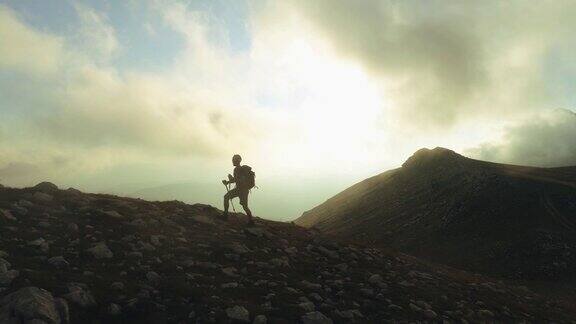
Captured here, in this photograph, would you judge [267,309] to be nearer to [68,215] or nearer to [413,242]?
[68,215]

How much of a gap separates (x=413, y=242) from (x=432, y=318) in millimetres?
49601

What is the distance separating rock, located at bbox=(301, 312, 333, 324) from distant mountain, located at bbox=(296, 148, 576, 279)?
131 ft

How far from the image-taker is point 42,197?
1670 centimetres

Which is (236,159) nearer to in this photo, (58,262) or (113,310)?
(58,262)

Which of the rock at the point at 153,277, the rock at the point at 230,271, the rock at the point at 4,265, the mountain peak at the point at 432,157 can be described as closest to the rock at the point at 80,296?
the rock at the point at 4,265

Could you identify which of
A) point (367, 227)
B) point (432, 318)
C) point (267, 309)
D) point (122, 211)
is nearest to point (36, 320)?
point (267, 309)

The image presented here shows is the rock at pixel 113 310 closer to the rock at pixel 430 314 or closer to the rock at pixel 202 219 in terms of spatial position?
the rock at pixel 202 219

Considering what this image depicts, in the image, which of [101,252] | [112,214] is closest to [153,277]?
[101,252]

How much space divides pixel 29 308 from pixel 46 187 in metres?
10.8

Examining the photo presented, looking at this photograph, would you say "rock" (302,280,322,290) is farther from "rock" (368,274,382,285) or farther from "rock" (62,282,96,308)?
"rock" (62,282,96,308)

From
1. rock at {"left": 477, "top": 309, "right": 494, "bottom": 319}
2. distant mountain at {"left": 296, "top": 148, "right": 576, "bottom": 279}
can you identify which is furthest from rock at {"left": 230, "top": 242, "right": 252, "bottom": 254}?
distant mountain at {"left": 296, "top": 148, "right": 576, "bottom": 279}

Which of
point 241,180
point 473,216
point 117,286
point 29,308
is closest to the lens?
point 29,308

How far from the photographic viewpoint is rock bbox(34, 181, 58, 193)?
17962 millimetres

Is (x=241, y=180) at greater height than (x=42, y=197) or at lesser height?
greater
